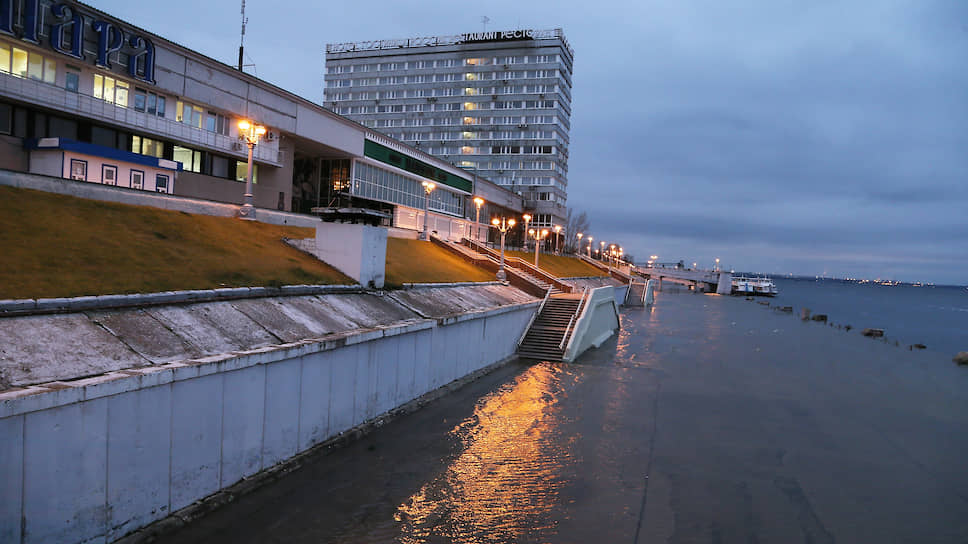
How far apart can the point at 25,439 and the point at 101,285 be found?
4.95 meters

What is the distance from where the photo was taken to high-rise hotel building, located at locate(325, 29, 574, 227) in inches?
3627

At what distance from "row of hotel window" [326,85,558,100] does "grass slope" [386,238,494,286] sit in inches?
2449

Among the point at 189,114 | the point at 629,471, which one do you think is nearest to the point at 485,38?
the point at 189,114

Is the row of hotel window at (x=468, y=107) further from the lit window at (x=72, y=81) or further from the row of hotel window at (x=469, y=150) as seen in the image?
the lit window at (x=72, y=81)

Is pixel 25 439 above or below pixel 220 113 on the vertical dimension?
below

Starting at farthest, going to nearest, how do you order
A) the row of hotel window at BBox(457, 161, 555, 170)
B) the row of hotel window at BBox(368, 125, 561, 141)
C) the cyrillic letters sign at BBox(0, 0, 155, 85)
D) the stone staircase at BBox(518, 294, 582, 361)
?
the row of hotel window at BBox(368, 125, 561, 141)
the row of hotel window at BBox(457, 161, 555, 170)
the stone staircase at BBox(518, 294, 582, 361)
the cyrillic letters sign at BBox(0, 0, 155, 85)

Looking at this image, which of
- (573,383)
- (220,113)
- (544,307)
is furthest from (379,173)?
(573,383)

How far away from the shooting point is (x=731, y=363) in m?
32.4

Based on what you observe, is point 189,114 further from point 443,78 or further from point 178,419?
point 443,78

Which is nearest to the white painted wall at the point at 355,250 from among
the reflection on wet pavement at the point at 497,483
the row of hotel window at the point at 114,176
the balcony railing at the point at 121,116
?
the reflection on wet pavement at the point at 497,483

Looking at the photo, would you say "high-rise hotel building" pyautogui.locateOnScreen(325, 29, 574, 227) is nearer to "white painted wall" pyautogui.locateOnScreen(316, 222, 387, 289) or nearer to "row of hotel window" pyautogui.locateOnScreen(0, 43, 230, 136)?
"row of hotel window" pyautogui.locateOnScreen(0, 43, 230, 136)

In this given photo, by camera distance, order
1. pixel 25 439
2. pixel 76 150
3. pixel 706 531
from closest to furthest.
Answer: pixel 25 439 < pixel 706 531 < pixel 76 150

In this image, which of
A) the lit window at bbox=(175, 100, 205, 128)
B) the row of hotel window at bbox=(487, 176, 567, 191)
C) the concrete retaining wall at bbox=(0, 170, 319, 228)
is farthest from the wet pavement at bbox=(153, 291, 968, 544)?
the row of hotel window at bbox=(487, 176, 567, 191)

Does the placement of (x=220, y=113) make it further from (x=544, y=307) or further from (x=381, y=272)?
(x=544, y=307)
